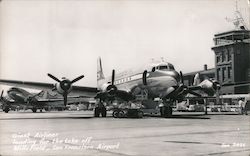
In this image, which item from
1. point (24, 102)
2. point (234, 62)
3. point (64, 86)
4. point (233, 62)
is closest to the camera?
point (64, 86)

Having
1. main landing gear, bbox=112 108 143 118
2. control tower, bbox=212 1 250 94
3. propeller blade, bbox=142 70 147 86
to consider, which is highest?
control tower, bbox=212 1 250 94

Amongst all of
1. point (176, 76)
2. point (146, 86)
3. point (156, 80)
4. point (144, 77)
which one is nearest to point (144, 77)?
point (144, 77)

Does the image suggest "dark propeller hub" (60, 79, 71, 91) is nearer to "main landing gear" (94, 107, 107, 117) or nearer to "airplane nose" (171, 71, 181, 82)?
"main landing gear" (94, 107, 107, 117)

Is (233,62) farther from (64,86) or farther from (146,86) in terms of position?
(64,86)

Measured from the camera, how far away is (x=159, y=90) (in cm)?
2339

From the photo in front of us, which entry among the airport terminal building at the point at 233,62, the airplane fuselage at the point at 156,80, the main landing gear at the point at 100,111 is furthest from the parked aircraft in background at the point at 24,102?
the airport terminal building at the point at 233,62

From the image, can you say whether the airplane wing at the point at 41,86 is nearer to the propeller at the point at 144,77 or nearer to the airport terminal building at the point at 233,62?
the propeller at the point at 144,77

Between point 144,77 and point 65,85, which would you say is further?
point 144,77

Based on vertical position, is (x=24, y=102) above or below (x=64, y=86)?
below

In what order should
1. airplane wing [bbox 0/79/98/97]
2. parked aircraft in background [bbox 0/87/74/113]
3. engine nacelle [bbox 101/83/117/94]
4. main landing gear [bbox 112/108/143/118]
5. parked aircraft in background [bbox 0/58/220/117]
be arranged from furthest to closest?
parked aircraft in background [bbox 0/87/74/113] → main landing gear [bbox 112/108/143/118] → engine nacelle [bbox 101/83/117/94] → airplane wing [bbox 0/79/98/97] → parked aircraft in background [bbox 0/58/220/117]

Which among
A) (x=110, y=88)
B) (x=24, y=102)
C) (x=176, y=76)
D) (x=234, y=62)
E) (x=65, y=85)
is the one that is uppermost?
(x=234, y=62)

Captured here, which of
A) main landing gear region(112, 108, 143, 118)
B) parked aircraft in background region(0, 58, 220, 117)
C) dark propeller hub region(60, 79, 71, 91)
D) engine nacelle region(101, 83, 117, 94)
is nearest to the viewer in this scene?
parked aircraft in background region(0, 58, 220, 117)

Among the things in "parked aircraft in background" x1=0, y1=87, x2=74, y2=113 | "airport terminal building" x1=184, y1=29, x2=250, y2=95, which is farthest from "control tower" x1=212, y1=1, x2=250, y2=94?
"parked aircraft in background" x1=0, y1=87, x2=74, y2=113

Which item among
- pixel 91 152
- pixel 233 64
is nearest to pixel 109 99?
pixel 91 152
